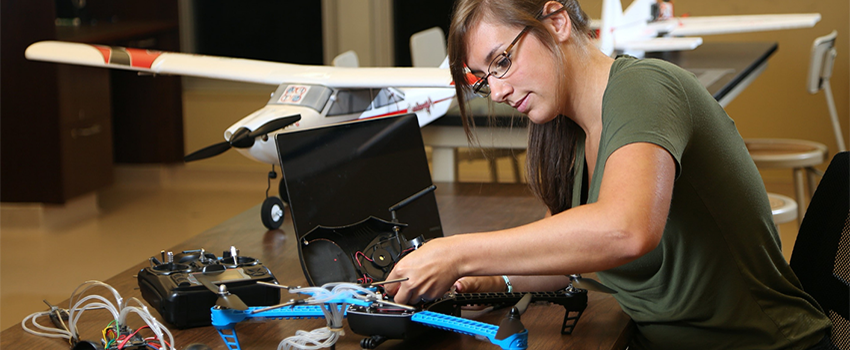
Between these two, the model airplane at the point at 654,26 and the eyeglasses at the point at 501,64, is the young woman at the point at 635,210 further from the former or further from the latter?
the model airplane at the point at 654,26

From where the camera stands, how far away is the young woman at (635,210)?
864mm

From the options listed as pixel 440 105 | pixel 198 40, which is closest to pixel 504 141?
pixel 440 105

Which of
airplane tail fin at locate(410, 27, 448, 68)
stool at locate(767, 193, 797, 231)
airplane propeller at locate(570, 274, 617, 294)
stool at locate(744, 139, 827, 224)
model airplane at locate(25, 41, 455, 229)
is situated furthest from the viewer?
airplane tail fin at locate(410, 27, 448, 68)

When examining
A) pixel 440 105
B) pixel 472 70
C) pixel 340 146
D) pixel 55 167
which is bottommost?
pixel 55 167

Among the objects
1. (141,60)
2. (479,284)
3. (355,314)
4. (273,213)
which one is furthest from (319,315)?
(141,60)

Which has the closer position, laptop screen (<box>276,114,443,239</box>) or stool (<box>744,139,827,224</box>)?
laptop screen (<box>276,114,443,239</box>)

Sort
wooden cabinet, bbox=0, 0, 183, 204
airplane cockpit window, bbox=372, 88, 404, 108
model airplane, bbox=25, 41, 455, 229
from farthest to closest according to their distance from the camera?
wooden cabinet, bbox=0, 0, 183, 204, airplane cockpit window, bbox=372, 88, 404, 108, model airplane, bbox=25, 41, 455, 229

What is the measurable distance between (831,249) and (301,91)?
6.88 feet

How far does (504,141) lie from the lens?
2.50 m

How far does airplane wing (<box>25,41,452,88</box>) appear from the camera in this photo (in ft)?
9.48

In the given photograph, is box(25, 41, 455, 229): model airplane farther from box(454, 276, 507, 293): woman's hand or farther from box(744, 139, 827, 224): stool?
box(454, 276, 507, 293): woman's hand

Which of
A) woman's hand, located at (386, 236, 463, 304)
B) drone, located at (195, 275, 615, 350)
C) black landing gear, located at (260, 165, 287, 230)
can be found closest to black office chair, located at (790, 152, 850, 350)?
drone, located at (195, 275, 615, 350)

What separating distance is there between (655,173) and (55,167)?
14.6 feet

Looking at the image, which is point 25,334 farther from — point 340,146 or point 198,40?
point 198,40
